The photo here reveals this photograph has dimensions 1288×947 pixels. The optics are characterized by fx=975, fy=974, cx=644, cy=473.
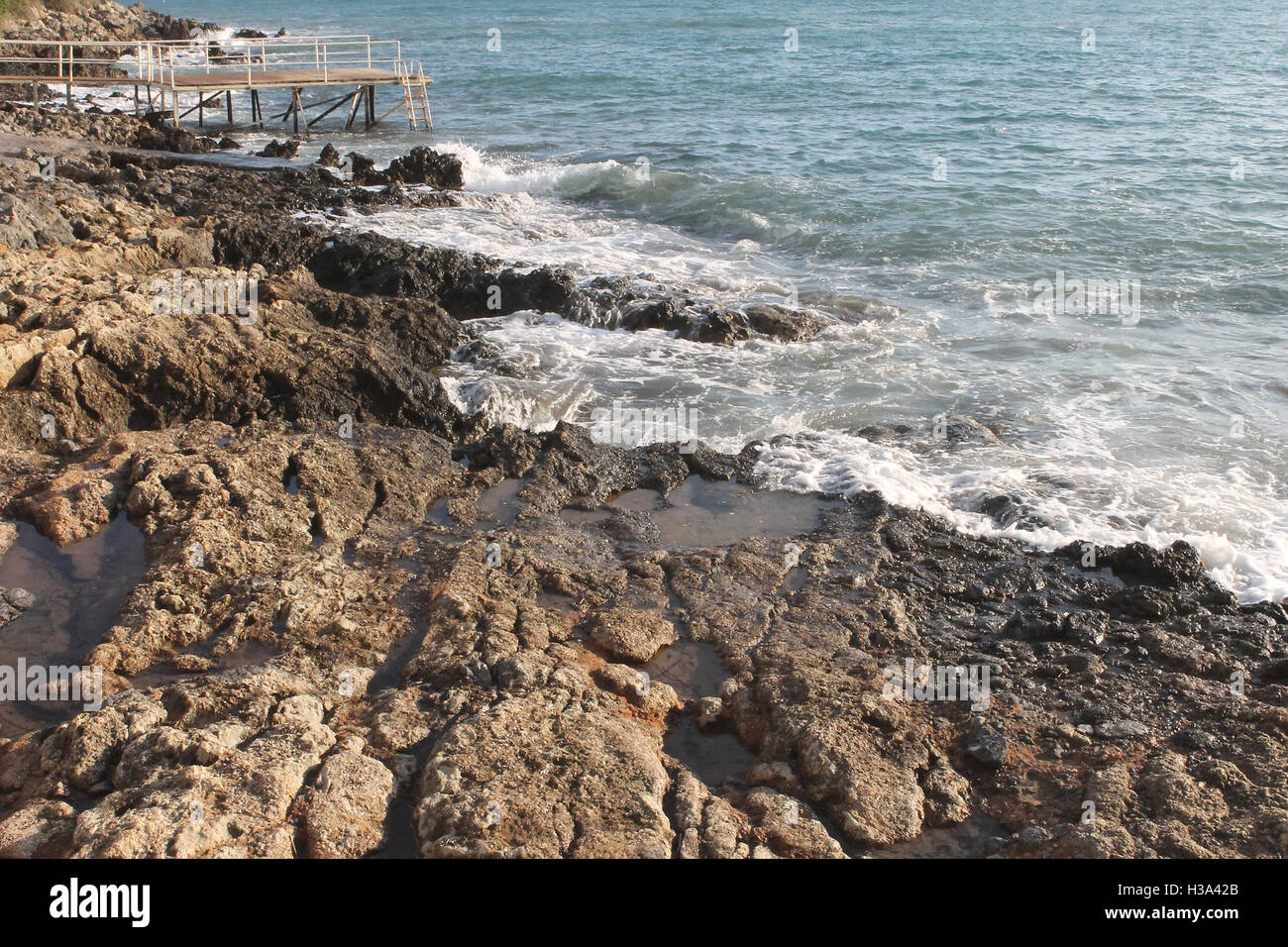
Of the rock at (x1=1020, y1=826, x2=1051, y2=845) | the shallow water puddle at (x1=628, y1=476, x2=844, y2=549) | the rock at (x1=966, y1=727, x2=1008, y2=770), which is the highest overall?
the shallow water puddle at (x1=628, y1=476, x2=844, y2=549)

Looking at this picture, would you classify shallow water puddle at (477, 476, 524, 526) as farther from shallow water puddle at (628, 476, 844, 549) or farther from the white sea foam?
the white sea foam

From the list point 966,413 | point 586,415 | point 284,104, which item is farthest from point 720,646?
point 284,104

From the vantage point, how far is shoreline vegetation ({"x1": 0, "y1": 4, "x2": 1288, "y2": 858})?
504 centimetres

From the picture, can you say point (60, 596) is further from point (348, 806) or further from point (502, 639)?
point (348, 806)

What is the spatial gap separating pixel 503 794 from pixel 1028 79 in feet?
112

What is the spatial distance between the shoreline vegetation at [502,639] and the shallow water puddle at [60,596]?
3 cm

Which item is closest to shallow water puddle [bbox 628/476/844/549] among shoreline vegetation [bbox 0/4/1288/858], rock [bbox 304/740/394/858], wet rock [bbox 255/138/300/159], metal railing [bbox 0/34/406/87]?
shoreline vegetation [bbox 0/4/1288/858]

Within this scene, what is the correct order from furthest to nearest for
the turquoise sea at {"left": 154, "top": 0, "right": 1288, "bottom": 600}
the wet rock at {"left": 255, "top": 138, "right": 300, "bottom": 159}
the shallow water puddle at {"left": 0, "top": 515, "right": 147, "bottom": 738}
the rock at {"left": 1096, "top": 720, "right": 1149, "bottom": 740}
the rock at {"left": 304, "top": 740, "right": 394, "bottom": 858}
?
the wet rock at {"left": 255, "top": 138, "right": 300, "bottom": 159} → the turquoise sea at {"left": 154, "top": 0, "right": 1288, "bottom": 600} → the rock at {"left": 1096, "top": 720, "right": 1149, "bottom": 740} → the shallow water puddle at {"left": 0, "top": 515, "right": 147, "bottom": 738} → the rock at {"left": 304, "top": 740, "right": 394, "bottom": 858}

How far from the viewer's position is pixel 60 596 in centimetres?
683

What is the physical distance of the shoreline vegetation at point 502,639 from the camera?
5043mm

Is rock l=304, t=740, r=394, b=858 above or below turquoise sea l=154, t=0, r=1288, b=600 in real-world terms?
below

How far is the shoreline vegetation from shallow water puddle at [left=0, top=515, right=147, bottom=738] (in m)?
0.03

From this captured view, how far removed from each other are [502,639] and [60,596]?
3195 mm

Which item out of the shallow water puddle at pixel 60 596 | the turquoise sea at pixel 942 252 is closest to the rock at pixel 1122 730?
the turquoise sea at pixel 942 252
